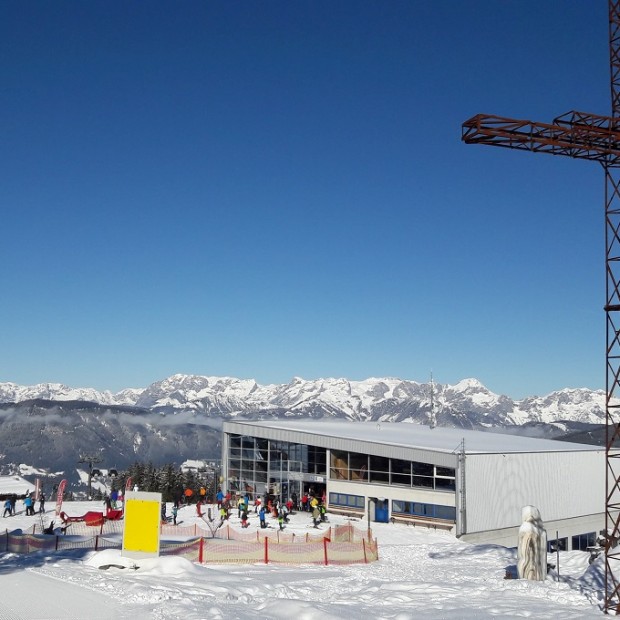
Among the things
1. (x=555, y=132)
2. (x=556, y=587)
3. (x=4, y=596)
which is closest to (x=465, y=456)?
(x=556, y=587)

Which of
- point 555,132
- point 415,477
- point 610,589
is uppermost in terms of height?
point 555,132

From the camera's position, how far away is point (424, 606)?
22391 millimetres

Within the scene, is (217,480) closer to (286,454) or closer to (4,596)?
(286,454)

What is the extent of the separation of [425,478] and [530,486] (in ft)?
30.8

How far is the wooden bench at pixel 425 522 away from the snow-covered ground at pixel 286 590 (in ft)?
38.5

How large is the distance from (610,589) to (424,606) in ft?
27.6

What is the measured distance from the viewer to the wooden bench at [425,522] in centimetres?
4562

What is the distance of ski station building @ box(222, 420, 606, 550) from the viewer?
46.7 meters

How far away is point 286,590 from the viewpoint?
75.4ft

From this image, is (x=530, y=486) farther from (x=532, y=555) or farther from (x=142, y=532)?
(x=142, y=532)

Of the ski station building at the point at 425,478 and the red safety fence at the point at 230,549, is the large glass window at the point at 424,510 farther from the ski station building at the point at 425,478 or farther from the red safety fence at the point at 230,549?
the red safety fence at the point at 230,549

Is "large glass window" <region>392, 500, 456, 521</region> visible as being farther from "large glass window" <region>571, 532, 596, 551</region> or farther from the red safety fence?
"large glass window" <region>571, 532, 596, 551</region>

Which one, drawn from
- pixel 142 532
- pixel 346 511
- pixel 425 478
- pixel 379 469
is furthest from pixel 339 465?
pixel 142 532

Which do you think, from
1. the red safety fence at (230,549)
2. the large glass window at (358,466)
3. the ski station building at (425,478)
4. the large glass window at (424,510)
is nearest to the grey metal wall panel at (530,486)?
the ski station building at (425,478)
